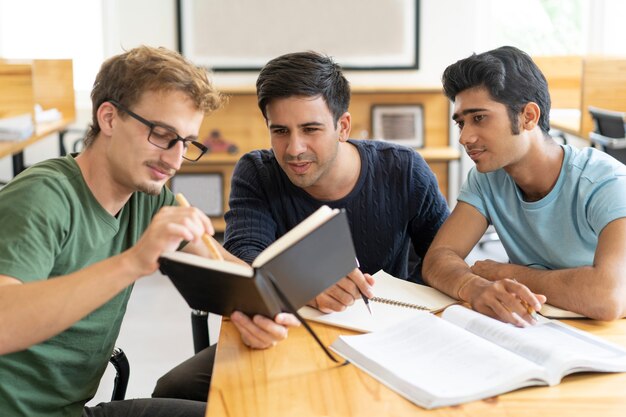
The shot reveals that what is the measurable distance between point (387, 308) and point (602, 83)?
138 inches

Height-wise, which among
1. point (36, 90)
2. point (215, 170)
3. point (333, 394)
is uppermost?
point (36, 90)

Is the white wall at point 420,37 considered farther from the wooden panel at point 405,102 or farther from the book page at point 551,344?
the book page at point 551,344

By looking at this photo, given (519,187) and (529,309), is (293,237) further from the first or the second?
(519,187)

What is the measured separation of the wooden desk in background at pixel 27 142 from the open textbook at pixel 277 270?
8.62 ft

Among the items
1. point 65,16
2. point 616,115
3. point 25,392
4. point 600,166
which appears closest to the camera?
point 25,392

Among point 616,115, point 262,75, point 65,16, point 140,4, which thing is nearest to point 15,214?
point 262,75

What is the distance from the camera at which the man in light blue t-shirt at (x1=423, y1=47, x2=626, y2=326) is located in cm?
175

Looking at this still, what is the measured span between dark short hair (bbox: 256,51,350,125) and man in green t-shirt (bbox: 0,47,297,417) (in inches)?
12.3

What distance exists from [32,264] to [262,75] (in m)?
0.86

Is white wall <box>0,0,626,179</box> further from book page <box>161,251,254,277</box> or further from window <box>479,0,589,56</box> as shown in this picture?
book page <box>161,251,254,277</box>

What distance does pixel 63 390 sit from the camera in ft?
5.02

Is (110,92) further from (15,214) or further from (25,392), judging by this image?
(25,392)

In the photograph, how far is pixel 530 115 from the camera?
6.26ft

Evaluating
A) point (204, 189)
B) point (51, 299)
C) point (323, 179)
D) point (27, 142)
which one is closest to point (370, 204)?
point (323, 179)
